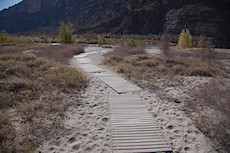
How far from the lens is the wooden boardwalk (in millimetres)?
2614

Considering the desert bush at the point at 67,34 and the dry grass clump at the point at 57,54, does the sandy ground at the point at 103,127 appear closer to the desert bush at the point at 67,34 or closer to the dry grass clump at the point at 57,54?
the dry grass clump at the point at 57,54

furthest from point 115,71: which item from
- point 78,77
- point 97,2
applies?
point 97,2

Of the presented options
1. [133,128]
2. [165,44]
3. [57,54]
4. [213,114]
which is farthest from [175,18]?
[133,128]

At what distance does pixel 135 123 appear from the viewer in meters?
3.30

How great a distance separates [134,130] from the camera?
3070mm

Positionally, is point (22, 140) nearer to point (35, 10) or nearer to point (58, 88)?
point (58, 88)

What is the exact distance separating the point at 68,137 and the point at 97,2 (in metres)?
148

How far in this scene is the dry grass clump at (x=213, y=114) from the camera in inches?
112

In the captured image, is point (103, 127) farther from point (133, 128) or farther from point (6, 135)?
point (6, 135)

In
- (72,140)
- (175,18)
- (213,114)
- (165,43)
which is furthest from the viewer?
(175,18)

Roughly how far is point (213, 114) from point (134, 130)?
7.47 ft

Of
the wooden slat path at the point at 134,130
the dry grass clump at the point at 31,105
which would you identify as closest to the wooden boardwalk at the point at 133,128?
the wooden slat path at the point at 134,130

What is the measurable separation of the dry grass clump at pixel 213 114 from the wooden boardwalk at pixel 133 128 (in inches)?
40.9

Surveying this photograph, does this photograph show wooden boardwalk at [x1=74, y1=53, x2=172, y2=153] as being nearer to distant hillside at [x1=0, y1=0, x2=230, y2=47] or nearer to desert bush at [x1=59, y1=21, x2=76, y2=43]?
desert bush at [x1=59, y1=21, x2=76, y2=43]
